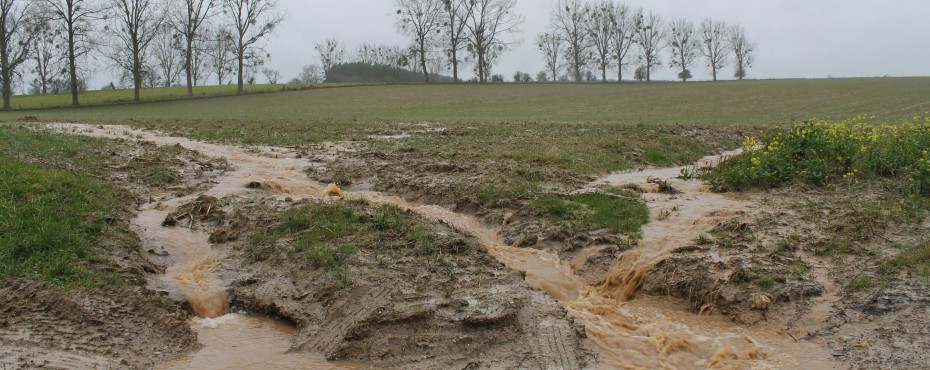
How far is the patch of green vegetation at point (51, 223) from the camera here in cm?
656

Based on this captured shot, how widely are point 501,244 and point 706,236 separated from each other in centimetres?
271

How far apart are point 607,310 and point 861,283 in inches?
102

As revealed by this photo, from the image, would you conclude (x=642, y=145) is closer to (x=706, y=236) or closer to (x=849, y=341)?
(x=706, y=236)

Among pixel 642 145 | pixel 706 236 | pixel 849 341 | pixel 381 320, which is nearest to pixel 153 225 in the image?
pixel 381 320

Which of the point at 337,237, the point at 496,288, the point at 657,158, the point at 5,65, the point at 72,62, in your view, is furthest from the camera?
the point at 72,62

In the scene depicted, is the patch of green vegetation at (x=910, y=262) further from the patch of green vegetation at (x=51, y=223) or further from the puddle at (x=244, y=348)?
the patch of green vegetation at (x=51, y=223)

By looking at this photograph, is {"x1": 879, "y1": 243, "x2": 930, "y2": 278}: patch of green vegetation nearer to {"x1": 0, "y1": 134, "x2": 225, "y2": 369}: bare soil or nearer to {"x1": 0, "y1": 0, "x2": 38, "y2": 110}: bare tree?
{"x1": 0, "y1": 134, "x2": 225, "y2": 369}: bare soil

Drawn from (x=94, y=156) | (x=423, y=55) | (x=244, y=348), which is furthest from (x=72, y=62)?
(x=244, y=348)

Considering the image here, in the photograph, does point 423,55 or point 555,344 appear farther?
point 423,55

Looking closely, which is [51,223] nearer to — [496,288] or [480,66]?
[496,288]

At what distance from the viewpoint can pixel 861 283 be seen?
662 centimetres

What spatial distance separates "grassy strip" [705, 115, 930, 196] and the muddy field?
642mm

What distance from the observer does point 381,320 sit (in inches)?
234

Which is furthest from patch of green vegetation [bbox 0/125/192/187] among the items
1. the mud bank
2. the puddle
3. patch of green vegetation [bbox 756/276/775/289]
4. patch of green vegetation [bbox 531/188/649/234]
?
patch of green vegetation [bbox 756/276/775/289]
